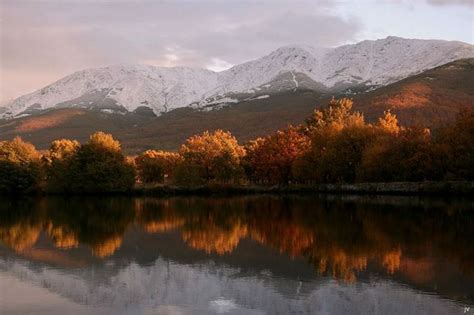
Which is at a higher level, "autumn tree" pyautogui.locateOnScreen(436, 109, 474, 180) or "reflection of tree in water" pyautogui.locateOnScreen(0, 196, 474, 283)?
"autumn tree" pyautogui.locateOnScreen(436, 109, 474, 180)

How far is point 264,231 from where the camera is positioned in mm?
41938

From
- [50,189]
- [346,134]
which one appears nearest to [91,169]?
[50,189]

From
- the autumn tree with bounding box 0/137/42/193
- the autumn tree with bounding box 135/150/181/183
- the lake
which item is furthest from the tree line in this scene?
the lake

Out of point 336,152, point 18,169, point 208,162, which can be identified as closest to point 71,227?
point 336,152

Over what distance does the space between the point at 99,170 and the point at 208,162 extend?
62.0 feet

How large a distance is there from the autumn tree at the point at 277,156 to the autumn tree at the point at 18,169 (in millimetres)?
38406

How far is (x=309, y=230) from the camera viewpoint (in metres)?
41.1

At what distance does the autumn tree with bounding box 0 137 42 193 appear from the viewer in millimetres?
100875

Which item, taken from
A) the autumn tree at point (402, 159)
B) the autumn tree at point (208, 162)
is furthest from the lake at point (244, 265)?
the autumn tree at point (208, 162)

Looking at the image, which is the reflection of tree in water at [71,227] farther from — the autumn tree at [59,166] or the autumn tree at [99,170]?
the autumn tree at [59,166]

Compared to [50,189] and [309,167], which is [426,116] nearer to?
[309,167]

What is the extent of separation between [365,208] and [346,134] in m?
34.9

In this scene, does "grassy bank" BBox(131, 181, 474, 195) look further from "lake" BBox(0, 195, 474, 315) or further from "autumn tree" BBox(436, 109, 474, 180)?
"lake" BBox(0, 195, 474, 315)

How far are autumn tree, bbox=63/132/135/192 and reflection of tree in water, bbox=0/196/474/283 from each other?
32.2 metres
